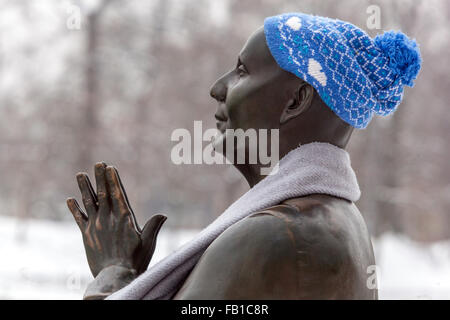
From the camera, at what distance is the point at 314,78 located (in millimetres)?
1726

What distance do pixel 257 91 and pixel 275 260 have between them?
0.55 m

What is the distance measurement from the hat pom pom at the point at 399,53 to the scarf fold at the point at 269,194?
0.32 metres

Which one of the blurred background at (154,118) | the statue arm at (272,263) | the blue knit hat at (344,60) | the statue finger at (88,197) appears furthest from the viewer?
the blurred background at (154,118)

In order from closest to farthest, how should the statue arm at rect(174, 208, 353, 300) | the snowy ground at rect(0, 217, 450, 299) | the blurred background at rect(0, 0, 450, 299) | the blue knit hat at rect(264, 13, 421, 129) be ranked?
the statue arm at rect(174, 208, 353, 300) < the blue knit hat at rect(264, 13, 421, 129) < the snowy ground at rect(0, 217, 450, 299) < the blurred background at rect(0, 0, 450, 299)

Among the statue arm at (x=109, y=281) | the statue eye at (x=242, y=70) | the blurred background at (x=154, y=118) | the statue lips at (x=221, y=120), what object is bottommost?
the statue arm at (x=109, y=281)

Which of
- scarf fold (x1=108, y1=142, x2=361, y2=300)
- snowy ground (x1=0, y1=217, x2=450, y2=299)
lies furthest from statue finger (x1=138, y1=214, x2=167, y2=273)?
snowy ground (x1=0, y1=217, x2=450, y2=299)

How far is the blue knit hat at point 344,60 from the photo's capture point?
173 centimetres

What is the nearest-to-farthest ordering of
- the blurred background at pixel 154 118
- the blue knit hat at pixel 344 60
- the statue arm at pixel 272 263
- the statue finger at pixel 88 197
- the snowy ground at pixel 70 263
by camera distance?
the statue arm at pixel 272 263
the blue knit hat at pixel 344 60
the statue finger at pixel 88 197
the snowy ground at pixel 70 263
the blurred background at pixel 154 118

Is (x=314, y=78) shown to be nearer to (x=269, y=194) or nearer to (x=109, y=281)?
(x=269, y=194)

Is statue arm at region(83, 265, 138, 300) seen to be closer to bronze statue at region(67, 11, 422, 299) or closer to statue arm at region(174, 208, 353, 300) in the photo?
bronze statue at region(67, 11, 422, 299)

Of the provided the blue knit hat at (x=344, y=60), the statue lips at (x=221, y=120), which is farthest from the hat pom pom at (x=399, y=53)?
the statue lips at (x=221, y=120)

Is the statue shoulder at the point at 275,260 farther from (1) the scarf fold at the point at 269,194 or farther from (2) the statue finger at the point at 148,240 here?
(2) the statue finger at the point at 148,240

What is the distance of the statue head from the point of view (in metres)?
1.73

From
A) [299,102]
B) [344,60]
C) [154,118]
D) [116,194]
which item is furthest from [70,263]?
[344,60]
